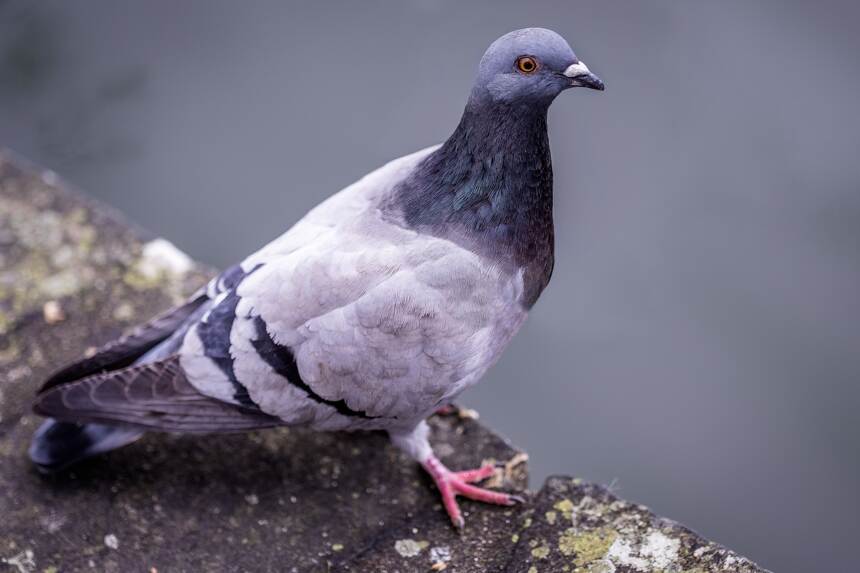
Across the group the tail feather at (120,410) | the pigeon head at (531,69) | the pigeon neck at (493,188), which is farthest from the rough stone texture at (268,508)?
the pigeon head at (531,69)

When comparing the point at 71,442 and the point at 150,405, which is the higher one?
the point at 150,405

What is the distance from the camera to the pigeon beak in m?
3.87

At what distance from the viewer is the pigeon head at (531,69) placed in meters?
3.88

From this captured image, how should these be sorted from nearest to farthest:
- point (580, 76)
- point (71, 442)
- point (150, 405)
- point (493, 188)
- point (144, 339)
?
point (580, 76) < point (493, 188) < point (150, 405) < point (71, 442) < point (144, 339)

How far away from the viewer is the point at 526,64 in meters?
3.89

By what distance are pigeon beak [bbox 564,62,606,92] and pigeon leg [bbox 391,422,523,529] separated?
5.40ft

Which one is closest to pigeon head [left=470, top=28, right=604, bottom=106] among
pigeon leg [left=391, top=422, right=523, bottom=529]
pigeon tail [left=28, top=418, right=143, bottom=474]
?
pigeon leg [left=391, top=422, right=523, bottom=529]

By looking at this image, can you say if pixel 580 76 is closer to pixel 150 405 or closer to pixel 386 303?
pixel 386 303

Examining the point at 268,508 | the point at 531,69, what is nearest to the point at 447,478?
the point at 268,508

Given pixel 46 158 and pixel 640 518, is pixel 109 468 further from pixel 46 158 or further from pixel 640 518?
pixel 46 158

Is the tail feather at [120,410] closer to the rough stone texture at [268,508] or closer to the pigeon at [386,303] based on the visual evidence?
the pigeon at [386,303]

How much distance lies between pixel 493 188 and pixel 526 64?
0.51 meters

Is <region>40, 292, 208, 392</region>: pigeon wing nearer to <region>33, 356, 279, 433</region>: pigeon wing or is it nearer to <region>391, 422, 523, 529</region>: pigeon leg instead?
<region>33, 356, 279, 433</region>: pigeon wing

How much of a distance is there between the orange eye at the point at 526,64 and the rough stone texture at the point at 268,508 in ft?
5.79
